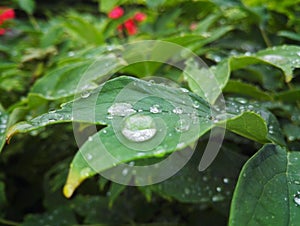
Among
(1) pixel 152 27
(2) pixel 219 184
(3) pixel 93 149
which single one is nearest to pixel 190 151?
(2) pixel 219 184

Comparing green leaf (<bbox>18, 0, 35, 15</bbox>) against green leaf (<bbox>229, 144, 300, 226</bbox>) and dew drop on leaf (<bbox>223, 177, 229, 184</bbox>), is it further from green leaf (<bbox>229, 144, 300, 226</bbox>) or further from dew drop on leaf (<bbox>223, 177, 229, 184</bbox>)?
green leaf (<bbox>229, 144, 300, 226</bbox>)

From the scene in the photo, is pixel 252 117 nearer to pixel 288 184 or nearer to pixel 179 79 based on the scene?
pixel 288 184

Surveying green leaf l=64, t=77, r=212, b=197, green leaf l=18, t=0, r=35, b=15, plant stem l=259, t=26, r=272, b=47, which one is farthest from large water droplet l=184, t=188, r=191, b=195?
green leaf l=18, t=0, r=35, b=15

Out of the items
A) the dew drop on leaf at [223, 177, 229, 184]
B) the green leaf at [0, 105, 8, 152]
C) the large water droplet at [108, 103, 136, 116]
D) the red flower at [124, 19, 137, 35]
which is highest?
the large water droplet at [108, 103, 136, 116]

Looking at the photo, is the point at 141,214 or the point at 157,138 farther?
the point at 141,214

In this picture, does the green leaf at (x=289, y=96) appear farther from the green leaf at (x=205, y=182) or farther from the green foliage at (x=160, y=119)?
the green leaf at (x=205, y=182)

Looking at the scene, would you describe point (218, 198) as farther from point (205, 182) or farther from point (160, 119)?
point (160, 119)
